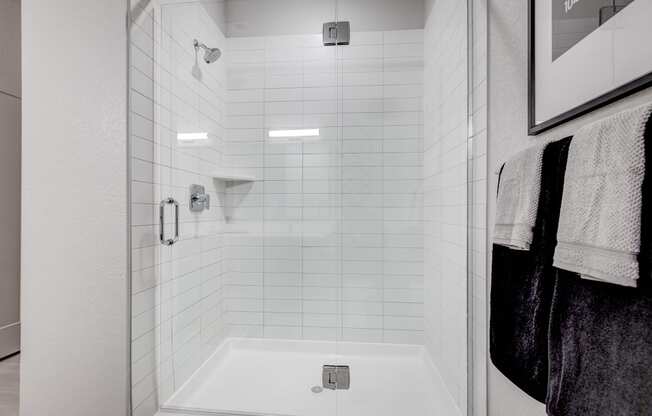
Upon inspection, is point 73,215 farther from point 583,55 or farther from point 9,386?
point 583,55

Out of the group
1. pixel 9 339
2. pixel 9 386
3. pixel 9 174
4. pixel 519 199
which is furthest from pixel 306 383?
pixel 9 174

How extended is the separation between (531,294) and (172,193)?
153 centimetres

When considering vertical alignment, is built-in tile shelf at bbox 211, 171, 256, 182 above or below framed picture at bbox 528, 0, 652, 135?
below

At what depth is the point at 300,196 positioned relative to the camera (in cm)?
178

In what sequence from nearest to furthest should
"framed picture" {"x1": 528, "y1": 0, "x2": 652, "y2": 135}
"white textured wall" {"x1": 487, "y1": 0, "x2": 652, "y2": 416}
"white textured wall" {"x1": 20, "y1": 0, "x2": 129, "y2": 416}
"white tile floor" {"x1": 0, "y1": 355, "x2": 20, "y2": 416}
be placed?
"framed picture" {"x1": 528, "y1": 0, "x2": 652, "y2": 135} < "white textured wall" {"x1": 487, "y1": 0, "x2": 652, "y2": 416} < "white textured wall" {"x1": 20, "y1": 0, "x2": 129, "y2": 416} < "white tile floor" {"x1": 0, "y1": 355, "x2": 20, "y2": 416}

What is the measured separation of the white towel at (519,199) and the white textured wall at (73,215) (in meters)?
1.52

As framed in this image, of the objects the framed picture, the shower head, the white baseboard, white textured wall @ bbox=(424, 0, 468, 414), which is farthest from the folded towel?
the white baseboard

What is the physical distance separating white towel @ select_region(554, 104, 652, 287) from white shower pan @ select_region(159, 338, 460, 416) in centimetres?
128

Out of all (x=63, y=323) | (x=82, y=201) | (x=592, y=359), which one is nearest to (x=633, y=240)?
(x=592, y=359)

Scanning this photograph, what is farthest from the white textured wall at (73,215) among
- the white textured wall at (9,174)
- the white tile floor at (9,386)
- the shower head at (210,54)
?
the white textured wall at (9,174)

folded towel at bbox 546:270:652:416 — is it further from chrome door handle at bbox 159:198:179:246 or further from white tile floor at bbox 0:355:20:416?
white tile floor at bbox 0:355:20:416

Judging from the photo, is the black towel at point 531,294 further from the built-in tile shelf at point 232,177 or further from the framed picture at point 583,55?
the built-in tile shelf at point 232,177

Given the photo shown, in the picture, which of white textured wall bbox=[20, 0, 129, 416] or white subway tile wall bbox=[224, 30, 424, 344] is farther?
white subway tile wall bbox=[224, 30, 424, 344]

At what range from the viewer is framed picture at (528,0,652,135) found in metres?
0.63
